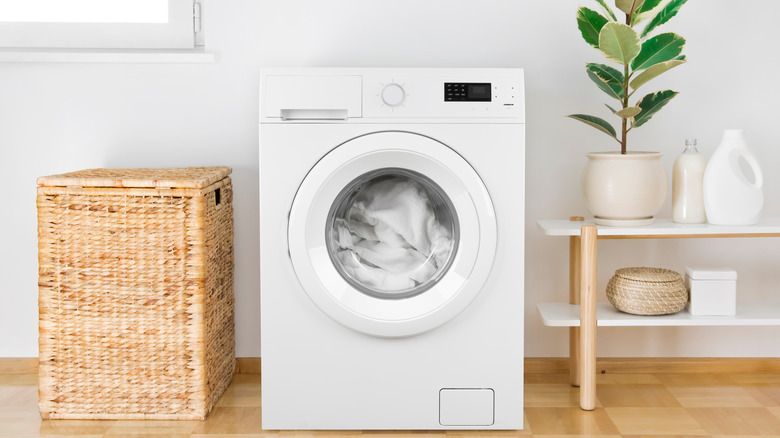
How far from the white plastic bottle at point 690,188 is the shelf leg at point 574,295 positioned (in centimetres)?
28

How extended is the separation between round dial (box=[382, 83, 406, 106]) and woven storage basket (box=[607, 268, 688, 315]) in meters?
0.75

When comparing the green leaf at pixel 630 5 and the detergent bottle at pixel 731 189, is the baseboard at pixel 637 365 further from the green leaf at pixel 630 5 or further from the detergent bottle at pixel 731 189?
the green leaf at pixel 630 5

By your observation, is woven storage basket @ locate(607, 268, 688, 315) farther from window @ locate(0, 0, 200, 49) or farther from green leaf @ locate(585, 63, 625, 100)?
window @ locate(0, 0, 200, 49)

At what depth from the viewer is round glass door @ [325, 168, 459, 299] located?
169cm

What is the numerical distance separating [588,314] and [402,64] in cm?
84

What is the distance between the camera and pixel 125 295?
173 cm

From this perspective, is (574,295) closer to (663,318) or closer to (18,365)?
(663,318)

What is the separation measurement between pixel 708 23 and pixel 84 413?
193cm

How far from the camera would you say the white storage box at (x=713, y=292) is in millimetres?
1848

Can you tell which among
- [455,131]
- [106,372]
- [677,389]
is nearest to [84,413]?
[106,372]

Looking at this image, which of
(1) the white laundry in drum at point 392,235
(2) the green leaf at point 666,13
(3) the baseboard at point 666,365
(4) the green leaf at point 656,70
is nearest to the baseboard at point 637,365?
(3) the baseboard at point 666,365

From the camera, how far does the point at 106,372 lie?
177 cm

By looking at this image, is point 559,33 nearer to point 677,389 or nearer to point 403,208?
point 403,208

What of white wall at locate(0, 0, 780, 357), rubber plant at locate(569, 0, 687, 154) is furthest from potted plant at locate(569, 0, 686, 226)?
white wall at locate(0, 0, 780, 357)
